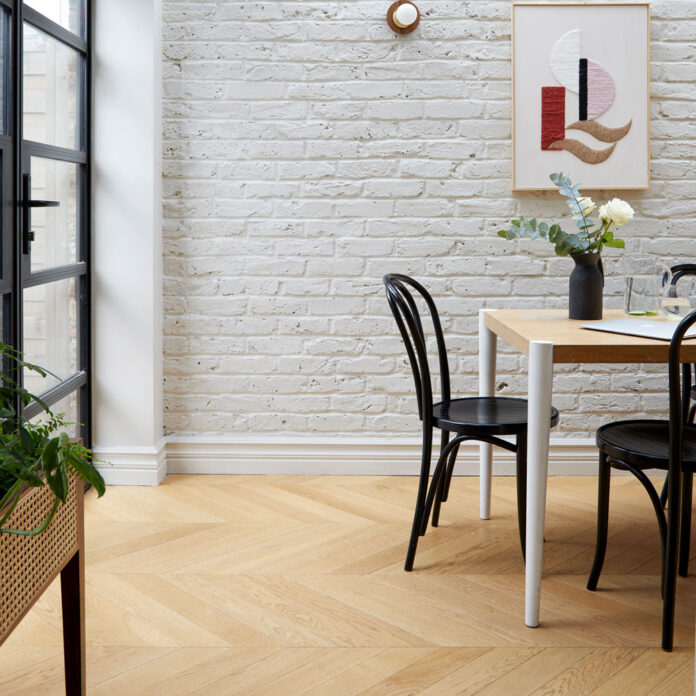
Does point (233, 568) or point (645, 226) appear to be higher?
point (645, 226)

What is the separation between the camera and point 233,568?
2.44m

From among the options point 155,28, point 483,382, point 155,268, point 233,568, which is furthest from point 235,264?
point 233,568

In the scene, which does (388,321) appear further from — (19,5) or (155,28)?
(19,5)

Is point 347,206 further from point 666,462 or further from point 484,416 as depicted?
point 666,462

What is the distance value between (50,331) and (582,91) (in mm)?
2126

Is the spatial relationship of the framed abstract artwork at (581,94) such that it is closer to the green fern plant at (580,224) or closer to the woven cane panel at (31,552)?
the green fern plant at (580,224)

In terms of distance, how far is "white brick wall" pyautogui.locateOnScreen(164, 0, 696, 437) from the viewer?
3.31 m

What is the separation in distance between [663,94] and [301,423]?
1879 millimetres

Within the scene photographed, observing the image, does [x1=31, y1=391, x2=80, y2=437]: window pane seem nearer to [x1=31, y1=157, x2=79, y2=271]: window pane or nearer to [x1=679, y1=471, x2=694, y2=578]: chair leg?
[x1=31, y1=157, x2=79, y2=271]: window pane

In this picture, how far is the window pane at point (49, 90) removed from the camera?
2.58 m

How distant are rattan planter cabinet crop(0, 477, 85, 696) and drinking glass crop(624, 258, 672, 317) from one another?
5.60ft

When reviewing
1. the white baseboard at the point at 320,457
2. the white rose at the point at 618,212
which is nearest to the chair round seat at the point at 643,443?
→ the white rose at the point at 618,212

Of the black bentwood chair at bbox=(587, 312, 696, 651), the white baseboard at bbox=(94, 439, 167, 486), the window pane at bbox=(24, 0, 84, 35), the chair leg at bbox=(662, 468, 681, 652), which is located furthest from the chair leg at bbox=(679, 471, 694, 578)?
the window pane at bbox=(24, 0, 84, 35)

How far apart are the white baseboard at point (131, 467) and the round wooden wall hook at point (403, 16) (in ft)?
6.01
